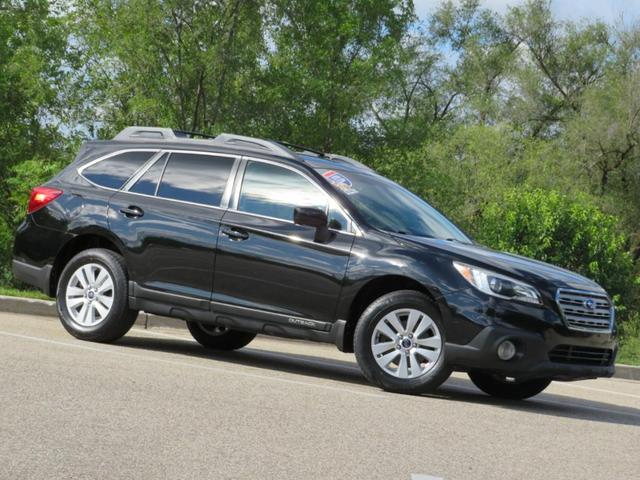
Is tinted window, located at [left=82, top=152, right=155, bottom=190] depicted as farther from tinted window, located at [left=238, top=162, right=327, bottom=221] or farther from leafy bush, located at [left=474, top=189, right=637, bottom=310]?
leafy bush, located at [left=474, top=189, right=637, bottom=310]

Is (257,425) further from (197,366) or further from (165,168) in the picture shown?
(165,168)

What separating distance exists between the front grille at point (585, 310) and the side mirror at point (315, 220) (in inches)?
72.5

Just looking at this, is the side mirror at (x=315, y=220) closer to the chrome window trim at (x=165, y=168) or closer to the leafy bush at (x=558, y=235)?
the chrome window trim at (x=165, y=168)

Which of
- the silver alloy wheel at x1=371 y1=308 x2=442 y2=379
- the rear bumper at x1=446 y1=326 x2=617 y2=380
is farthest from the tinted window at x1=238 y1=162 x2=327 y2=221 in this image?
the rear bumper at x1=446 y1=326 x2=617 y2=380

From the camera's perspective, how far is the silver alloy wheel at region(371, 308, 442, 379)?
8.54m

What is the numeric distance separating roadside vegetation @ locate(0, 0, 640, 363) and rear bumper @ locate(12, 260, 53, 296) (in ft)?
51.9

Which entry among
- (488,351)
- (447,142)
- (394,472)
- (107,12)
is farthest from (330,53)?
(394,472)

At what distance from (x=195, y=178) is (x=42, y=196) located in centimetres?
157

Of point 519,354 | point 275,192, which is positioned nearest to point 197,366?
point 275,192

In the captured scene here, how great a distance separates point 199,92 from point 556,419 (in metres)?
31.5

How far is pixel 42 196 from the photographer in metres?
10.5

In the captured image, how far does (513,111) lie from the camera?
5319 centimetres

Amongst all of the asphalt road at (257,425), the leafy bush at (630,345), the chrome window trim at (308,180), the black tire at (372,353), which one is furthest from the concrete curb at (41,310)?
the leafy bush at (630,345)

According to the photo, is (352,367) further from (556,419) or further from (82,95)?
(82,95)
